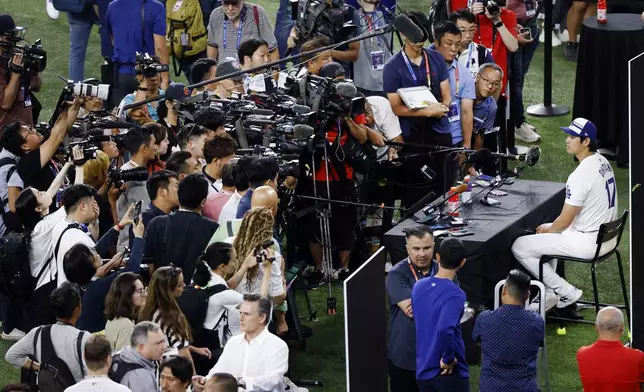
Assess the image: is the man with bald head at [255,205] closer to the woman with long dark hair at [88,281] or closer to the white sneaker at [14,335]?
the woman with long dark hair at [88,281]

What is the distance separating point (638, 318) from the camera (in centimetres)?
830

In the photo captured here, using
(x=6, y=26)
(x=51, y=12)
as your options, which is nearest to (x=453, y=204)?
(x=6, y=26)

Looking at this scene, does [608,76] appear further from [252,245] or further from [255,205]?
[252,245]

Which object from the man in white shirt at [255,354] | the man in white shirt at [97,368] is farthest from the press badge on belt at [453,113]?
the man in white shirt at [97,368]

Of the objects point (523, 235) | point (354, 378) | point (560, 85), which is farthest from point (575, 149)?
point (560, 85)

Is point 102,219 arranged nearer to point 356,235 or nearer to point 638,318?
point 356,235

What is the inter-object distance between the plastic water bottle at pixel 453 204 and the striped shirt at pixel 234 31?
335 centimetres

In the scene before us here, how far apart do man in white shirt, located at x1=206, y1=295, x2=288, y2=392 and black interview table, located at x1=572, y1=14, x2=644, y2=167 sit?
6.98 metres

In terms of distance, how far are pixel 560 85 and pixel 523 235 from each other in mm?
6158

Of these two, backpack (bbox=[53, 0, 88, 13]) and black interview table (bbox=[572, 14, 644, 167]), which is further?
backpack (bbox=[53, 0, 88, 13])

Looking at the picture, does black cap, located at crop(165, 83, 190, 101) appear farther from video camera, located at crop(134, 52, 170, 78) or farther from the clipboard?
the clipboard

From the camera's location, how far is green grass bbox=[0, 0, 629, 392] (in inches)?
378

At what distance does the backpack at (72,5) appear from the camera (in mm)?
14539

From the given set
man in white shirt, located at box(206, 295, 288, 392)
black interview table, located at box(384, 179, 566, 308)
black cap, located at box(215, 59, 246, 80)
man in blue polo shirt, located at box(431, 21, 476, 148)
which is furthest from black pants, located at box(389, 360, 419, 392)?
black cap, located at box(215, 59, 246, 80)
